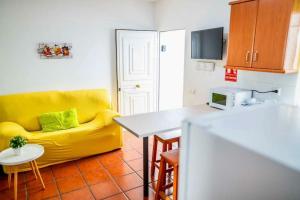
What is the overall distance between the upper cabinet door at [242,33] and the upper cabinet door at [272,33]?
0.23ft

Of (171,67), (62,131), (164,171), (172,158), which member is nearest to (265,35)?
(172,158)

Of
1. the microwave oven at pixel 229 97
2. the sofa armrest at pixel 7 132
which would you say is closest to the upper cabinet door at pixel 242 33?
the microwave oven at pixel 229 97

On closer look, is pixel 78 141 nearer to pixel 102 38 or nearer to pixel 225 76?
pixel 102 38

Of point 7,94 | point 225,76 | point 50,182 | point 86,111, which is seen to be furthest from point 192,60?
point 7,94

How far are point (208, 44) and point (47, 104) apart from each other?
270 cm

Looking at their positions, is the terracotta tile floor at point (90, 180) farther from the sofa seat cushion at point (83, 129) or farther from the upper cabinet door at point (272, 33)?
the upper cabinet door at point (272, 33)

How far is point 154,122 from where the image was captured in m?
2.31

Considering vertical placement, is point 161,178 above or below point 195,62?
below

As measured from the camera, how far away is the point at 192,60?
365cm

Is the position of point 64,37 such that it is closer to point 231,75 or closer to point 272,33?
point 231,75

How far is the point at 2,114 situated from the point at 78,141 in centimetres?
120

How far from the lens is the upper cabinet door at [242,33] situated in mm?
2320

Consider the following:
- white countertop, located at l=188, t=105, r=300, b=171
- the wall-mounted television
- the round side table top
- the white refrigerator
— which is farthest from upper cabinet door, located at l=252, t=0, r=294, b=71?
the round side table top

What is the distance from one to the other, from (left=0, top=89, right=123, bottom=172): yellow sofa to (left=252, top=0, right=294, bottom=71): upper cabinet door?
2.27m
